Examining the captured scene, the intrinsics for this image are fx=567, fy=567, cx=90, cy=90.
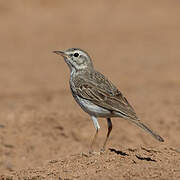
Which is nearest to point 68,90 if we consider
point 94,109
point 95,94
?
point 95,94

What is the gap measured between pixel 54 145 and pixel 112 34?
12.9m

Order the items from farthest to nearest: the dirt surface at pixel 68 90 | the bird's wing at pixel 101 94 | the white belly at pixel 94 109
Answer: the white belly at pixel 94 109
the bird's wing at pixel 101 94
the dirt surface at pixel 68 90

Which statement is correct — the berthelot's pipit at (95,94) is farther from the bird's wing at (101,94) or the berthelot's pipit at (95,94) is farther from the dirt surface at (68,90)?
the dirt surface at (68,90)

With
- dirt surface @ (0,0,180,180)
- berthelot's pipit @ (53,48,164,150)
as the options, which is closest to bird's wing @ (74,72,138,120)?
berthelot's pipit @ (53,48,164,150)

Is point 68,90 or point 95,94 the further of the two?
point 68,90

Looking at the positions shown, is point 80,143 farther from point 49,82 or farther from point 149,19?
point 149,19

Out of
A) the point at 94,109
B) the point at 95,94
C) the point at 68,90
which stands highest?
the point at 68,90

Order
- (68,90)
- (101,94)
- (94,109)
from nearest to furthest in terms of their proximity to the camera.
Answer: (94,109) → (101,94) → (68,90)

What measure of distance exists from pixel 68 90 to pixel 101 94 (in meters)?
7.62

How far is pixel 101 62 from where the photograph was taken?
67.4ft

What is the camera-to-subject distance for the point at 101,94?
9.24 meters

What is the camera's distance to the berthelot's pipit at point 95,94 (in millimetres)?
8859

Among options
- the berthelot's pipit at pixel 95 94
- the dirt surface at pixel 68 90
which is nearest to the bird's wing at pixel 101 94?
the berthelot's pipit at pixel 95 94

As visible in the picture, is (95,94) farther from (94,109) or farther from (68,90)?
(68,90)
